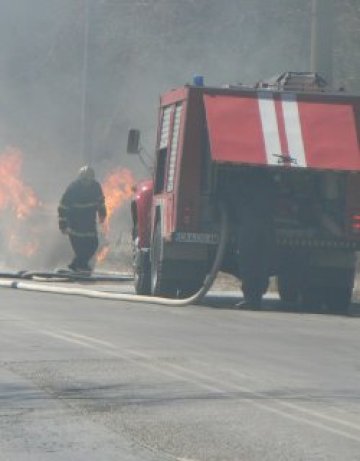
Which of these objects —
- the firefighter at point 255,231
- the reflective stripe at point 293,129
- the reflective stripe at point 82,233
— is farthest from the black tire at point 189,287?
the reflective stripe at point 82,233

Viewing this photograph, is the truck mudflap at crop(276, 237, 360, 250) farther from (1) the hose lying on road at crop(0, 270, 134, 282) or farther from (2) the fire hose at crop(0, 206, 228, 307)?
(1) the hose lying on road at crop(0, 270, 134, 282)

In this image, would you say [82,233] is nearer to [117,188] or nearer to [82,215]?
[82,215]

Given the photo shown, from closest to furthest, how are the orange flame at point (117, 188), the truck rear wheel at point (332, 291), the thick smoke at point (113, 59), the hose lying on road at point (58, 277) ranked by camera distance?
1. the truck rear wheel at point (332, 291)
2. the hose lying on road at point (58, 277)
3. the orange flame at point (117, 188)
4. the thick smoke at point (113, 59)

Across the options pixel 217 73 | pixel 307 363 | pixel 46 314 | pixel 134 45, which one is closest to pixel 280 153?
pixel 46 314

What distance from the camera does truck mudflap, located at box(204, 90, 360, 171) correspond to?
1852cm

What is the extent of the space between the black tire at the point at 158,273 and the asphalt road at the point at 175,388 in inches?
89.0

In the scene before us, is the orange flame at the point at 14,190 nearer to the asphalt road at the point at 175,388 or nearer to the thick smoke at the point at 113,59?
the thick smoke at the point at 113,59

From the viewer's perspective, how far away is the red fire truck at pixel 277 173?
1864 cm

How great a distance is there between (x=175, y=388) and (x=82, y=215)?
586 inches

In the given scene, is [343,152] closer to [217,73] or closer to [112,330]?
[112,330]

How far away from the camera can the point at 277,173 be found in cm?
1938

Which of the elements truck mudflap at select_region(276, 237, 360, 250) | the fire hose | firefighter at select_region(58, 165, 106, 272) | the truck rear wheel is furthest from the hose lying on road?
truck mudflap at select_region(276, 237, 360, 250)

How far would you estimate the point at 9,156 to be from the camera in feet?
112

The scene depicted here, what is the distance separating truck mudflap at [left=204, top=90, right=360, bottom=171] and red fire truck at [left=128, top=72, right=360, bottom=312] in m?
0.01
